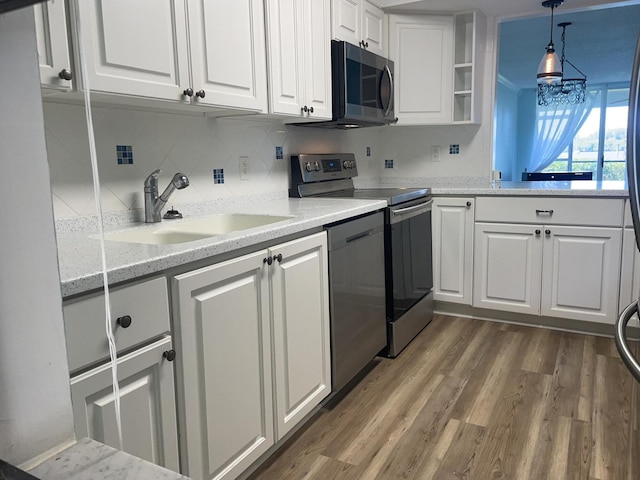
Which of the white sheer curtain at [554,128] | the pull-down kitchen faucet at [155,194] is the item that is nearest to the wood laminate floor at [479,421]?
the pull-down kitchen faucet at [155,194]

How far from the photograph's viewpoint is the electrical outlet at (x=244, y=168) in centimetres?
252

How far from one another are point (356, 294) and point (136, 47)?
54.1 inches

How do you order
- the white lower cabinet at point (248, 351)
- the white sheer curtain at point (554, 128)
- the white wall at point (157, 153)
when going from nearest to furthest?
the white lower cabinet at point (248, 351) → the white wall at point (157, 153) → the white sheer curtain at point (554, 128)

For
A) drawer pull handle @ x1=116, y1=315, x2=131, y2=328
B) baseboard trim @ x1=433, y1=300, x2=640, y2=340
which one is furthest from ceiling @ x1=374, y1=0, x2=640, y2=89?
drawer pull handle @ x1=116, y1=315, x2=131, y2=328

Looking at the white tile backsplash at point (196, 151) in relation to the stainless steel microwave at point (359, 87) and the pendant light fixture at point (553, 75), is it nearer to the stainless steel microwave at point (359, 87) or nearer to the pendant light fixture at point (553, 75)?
the stainless steel microwave at point (359, 87)

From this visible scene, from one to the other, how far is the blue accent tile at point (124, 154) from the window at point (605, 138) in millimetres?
8381

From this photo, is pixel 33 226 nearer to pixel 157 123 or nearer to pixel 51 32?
pixel 51 32

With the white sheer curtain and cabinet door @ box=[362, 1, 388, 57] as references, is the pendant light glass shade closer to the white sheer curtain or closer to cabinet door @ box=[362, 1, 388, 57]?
cabinet door @ box=[362, 1, 388, 57]

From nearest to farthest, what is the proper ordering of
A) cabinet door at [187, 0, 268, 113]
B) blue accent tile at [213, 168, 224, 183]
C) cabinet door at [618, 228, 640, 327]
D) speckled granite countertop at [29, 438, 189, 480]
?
speckled granite countertop at [29, 438, 189, 480] → cabinet door at [187, 0, 268, 113] → blue accent tile at [213, 168, 224, 183] → cabinet door at [618, 228, 640, 327]

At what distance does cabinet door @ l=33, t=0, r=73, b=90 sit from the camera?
4.25ft

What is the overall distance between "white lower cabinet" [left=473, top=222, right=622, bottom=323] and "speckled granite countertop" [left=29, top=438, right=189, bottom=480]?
2985 mm

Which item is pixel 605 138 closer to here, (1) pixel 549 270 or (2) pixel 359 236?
(1) pixel 549 270

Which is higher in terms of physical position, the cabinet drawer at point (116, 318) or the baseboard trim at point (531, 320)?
the cabinet drawer at point (116, 318)

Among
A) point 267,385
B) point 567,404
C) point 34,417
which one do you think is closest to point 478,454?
point 567,404
